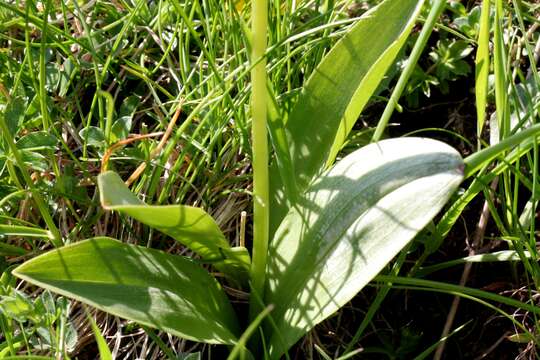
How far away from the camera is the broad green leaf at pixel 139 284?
2.41 feet

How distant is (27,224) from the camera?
98cm

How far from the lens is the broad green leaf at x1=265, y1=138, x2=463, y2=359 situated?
72 cm

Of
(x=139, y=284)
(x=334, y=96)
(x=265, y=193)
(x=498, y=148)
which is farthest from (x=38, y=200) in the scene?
(x=498, y=148)

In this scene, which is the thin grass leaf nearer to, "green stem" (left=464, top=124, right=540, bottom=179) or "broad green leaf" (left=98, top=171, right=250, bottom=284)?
"green stem" (left=464, top=124, right=540, bottom=179)

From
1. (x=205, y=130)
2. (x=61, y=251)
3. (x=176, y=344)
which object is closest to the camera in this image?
(x=61, y=251)

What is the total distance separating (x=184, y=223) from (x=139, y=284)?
0.09 metres

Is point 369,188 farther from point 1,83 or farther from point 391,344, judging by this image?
point 1,83

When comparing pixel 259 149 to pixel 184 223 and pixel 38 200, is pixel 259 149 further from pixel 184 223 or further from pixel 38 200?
pixel 38 200

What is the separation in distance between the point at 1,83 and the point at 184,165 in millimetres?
274

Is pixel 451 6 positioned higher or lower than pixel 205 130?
higher

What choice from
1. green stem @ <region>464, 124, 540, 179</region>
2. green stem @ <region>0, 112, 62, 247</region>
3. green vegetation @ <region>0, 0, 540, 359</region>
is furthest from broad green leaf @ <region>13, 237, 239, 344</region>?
green stem @ <region>464, 124, 540, 179</region>

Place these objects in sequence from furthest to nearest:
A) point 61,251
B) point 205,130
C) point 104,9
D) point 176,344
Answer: point 104,9 → point 205,130 → point 176,344 → point 61,251

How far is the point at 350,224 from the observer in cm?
80

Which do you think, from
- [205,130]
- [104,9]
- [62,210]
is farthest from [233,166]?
[104,9]
